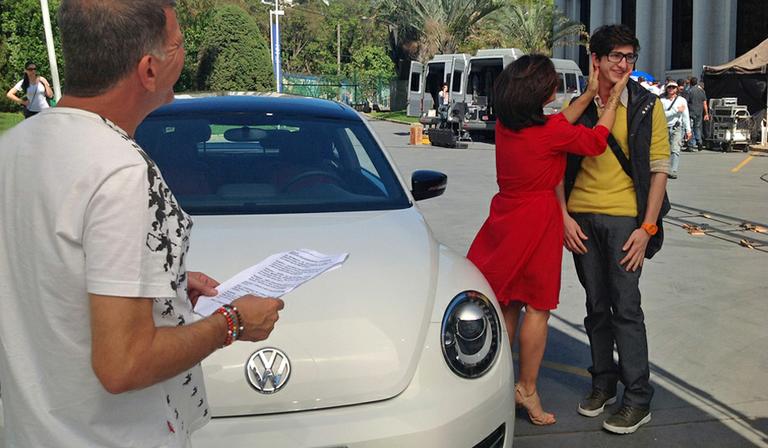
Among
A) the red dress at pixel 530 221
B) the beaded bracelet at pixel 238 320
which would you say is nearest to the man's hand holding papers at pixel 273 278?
the beaded bracelet at pixel 238 320

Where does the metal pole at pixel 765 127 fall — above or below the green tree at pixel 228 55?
below

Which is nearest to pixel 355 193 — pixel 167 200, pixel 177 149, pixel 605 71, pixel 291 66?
pixel 177 149

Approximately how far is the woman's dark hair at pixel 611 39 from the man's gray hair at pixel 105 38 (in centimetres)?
277

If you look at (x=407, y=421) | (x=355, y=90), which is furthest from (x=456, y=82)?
(x=355, y=90)

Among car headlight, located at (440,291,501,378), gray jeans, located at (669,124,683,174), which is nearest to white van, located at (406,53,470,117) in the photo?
gray jeans, located at (669,124,683,174)

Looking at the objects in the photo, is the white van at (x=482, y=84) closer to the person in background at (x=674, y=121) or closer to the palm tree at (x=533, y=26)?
the person in background at (x=674, y=121)

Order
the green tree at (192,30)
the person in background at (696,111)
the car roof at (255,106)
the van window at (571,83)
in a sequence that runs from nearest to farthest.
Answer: the car roof at (255,106) → the person in background at (696,111) → the van window at (571,83) → the green tree at (192,30)

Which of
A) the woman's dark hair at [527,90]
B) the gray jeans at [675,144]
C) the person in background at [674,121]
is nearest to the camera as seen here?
the woman's dark hair at [527,90]

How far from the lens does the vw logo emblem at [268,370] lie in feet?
8.49

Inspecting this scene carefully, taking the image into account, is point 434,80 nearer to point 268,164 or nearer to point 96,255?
point 268,164

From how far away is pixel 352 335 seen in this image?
2.70 m

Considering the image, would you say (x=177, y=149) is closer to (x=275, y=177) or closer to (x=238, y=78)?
(x=275, y=177)

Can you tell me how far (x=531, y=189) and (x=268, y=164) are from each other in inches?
51.5

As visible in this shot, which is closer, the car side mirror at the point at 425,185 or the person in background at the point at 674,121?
the car side mirror at the point at 425,185
